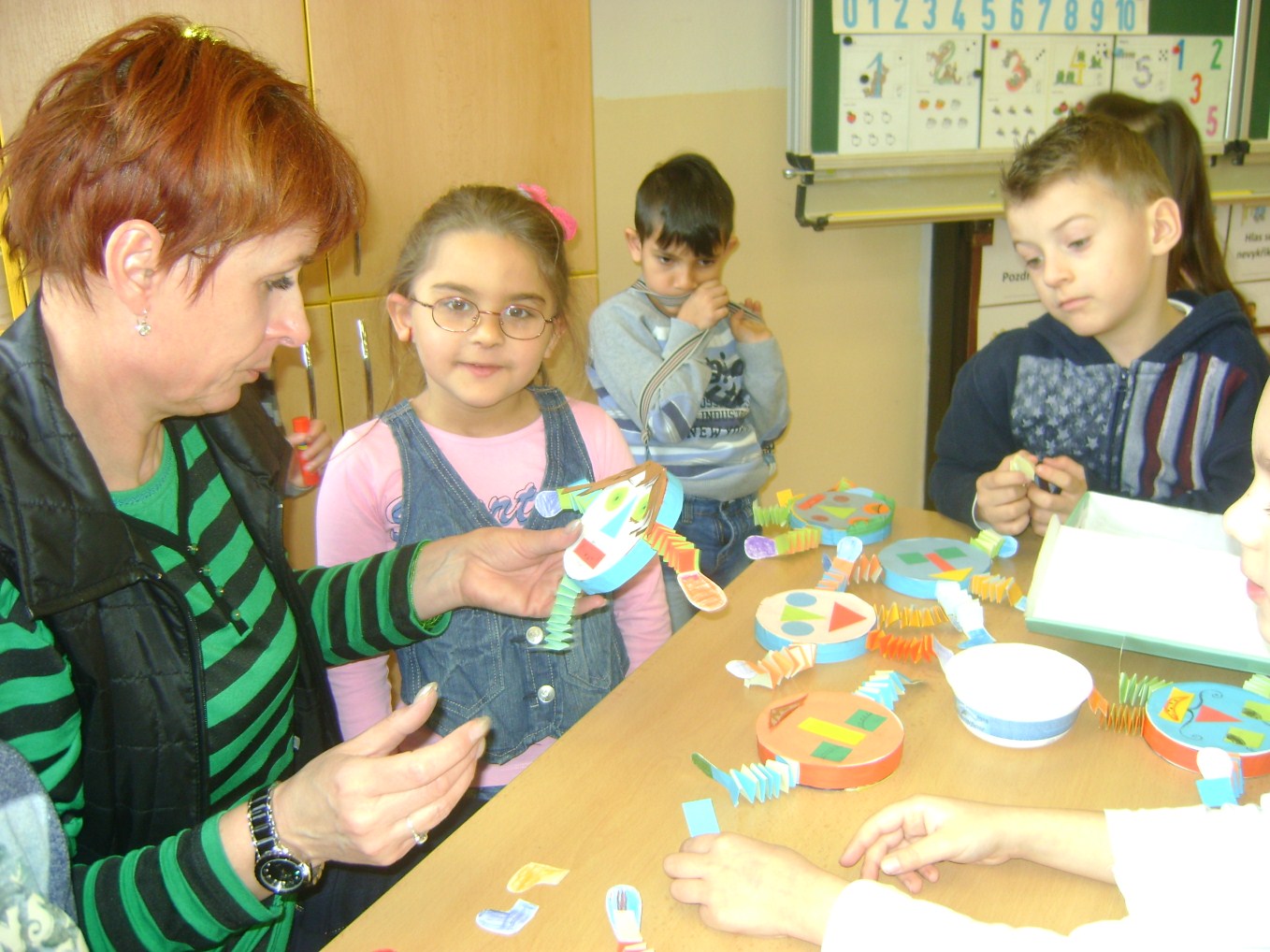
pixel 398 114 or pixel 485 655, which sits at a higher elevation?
pixel 398 114

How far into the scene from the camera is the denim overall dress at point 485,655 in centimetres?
139

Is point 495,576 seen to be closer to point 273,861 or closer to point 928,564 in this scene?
point 273,861

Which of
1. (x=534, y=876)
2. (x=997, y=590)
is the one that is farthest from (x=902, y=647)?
(x=534, y=876)

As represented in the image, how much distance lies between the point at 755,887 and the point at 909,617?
1.86 ft

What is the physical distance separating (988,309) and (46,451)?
2.86 metres

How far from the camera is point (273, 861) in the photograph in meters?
0.86

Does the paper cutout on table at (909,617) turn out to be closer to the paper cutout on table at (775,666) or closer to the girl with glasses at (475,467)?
the paper cutout on table at (775,666)

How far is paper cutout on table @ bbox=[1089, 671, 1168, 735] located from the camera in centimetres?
104

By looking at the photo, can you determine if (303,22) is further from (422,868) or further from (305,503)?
(422,868)

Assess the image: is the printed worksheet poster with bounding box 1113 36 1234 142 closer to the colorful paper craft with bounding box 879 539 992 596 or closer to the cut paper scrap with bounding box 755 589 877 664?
the colorful paper craft with bounding box 879 539 992 596

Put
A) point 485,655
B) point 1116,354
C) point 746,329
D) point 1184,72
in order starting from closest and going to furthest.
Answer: point 485,655 → point 1116,354 → point 746,329 → point 1184,72

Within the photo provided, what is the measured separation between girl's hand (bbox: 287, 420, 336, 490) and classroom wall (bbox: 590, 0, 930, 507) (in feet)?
4.23

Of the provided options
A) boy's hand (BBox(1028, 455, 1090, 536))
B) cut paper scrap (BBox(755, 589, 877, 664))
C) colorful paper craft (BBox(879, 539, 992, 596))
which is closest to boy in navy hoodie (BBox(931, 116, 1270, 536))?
boy's hand (BBox(1028, 455, 1090, 536))

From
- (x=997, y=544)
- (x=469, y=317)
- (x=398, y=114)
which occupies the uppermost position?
(x=398, y=114)
